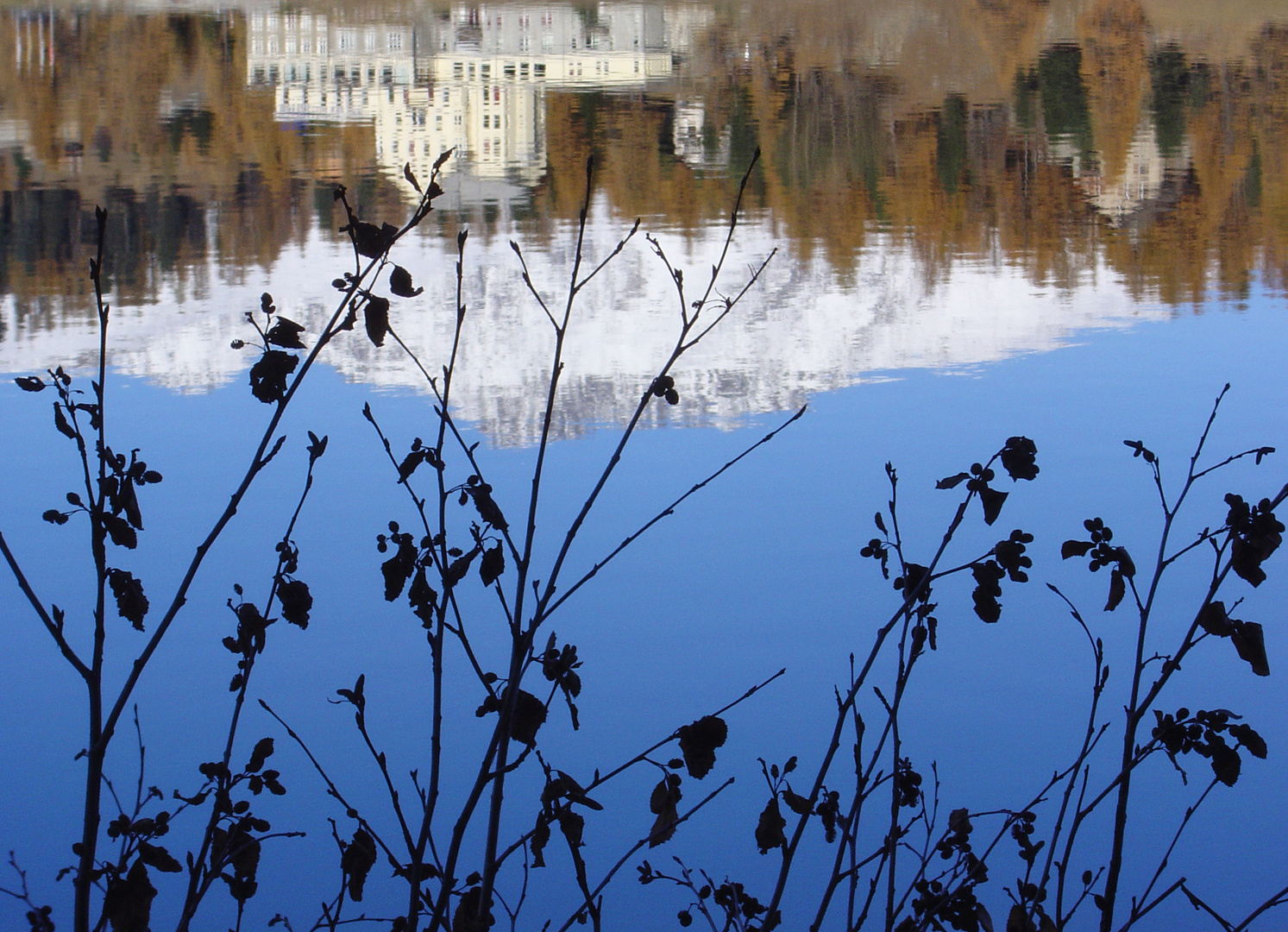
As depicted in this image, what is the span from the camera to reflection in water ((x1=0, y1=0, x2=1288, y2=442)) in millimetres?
5066

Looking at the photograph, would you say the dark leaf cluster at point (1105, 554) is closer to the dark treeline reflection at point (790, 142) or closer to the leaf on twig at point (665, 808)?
the leaf on twig at point (665, 808)

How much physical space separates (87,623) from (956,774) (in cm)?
186

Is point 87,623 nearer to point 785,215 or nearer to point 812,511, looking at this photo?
point 812,511

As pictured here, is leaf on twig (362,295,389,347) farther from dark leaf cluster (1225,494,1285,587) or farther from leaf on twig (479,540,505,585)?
dark leaf cluster (1225,494,1285,587)

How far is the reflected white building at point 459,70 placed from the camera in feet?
32.7

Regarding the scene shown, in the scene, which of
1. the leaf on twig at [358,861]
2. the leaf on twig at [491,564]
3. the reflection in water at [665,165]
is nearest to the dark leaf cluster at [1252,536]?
the leaf on twig at [491,564]

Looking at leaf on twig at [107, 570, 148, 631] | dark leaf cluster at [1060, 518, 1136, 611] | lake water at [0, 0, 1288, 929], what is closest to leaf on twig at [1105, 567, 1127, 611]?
dark leaf cluster at [1060, 518, 1136, 611]

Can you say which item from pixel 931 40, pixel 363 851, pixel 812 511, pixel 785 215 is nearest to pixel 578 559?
pixel 812 511

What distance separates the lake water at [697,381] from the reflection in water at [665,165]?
0.05m

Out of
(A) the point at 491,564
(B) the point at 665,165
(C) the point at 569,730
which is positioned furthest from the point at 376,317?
(B) the point at 665,165

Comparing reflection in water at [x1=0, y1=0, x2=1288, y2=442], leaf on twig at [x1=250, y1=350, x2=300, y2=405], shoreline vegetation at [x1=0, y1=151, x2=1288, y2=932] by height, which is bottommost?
shoreline vegetation at [x1=0, y1=151, x2=1288, y2=932]

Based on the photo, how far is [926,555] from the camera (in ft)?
9.26

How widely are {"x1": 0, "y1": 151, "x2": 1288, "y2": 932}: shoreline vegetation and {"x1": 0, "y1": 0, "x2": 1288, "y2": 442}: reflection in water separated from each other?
0.90 meters

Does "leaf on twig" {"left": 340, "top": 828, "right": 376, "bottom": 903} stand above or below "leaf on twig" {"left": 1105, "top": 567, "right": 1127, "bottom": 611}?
below
